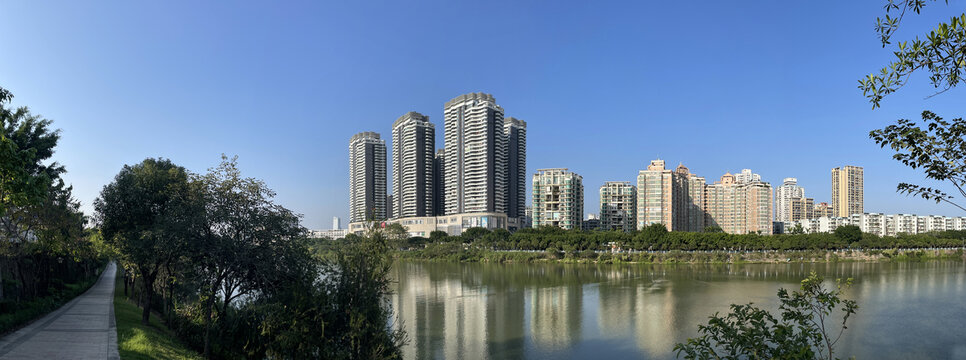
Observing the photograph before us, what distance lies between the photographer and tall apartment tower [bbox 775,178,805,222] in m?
148

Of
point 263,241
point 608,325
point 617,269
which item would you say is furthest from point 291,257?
point 617,269

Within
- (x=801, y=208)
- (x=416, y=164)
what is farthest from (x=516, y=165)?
(x=801, y=208)

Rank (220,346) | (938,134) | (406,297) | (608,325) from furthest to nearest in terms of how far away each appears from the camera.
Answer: (406,297), (608,325), (220,346), (938,134)

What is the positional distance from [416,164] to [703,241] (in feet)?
203

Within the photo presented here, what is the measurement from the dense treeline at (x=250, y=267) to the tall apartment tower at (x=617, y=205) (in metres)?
90.6

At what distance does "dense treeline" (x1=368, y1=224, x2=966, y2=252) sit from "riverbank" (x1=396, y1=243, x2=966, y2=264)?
2.86ft

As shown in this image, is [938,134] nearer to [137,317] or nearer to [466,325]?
[137,317]

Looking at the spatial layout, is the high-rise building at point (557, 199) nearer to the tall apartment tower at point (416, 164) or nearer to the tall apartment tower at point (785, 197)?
the tall apartment tower at point (416, 164)

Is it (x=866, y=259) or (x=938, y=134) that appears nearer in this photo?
(x=938, y=134)

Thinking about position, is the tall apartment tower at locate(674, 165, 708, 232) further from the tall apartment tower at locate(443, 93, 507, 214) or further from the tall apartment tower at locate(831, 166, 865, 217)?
the tall apartment tower at locate(831, 166, 865, 217)

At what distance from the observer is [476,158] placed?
96.2m

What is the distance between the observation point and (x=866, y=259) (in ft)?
206

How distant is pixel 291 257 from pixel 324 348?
2.91 metres

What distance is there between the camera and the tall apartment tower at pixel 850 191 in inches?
5148
